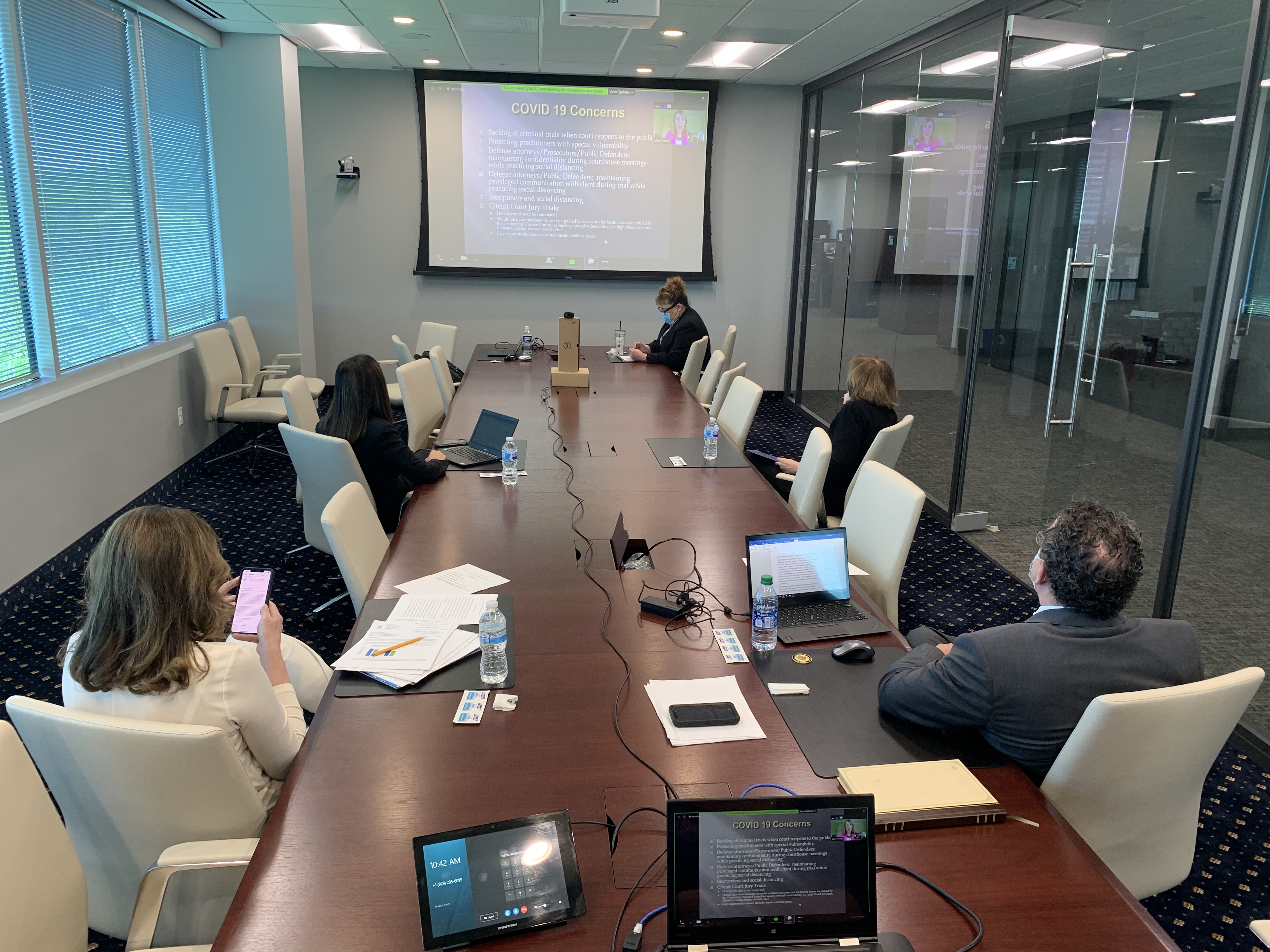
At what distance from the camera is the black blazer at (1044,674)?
1782mm

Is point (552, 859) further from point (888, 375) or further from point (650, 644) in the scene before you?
point (888, 375)

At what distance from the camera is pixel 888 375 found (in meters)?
4.42

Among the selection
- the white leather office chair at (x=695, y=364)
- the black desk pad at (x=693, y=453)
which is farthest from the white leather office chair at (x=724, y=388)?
the white leather office chair at (x=695, y=364)

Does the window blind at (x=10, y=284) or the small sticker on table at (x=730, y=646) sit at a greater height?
the window blind at (x=10, y=284)

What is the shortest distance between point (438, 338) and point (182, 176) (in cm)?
227

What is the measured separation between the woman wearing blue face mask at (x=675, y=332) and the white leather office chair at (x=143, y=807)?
18.4ft

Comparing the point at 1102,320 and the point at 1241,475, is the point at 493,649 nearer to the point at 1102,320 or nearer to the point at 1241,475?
the point at 1241,475

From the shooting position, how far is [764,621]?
230 cm

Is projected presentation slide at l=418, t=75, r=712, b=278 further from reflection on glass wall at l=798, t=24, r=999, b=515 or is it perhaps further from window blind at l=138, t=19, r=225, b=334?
window blind at l=138, t=19, r=225, b=334

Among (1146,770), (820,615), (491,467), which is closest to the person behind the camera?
(1146,770)

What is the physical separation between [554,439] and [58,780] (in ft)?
9.77

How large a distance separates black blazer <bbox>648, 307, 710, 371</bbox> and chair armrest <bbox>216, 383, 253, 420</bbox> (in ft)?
10.1

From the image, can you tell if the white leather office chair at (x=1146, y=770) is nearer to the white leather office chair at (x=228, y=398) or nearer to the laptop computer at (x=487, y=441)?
the laptop computer at (x=487, y=441)

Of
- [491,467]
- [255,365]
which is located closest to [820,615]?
[491,467]
